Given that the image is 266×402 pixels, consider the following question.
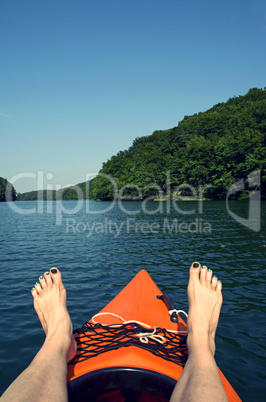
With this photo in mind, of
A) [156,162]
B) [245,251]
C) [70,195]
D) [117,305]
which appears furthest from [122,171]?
[70,195]

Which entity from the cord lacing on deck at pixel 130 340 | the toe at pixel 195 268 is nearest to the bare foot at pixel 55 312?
the cord lacing on deck at pixel 130 340

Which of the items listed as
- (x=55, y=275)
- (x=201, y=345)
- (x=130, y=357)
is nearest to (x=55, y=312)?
(x=55, y=275)

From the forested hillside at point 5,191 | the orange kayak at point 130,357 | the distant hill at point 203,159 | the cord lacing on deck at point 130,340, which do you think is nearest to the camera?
the orange kayak at point 130,357

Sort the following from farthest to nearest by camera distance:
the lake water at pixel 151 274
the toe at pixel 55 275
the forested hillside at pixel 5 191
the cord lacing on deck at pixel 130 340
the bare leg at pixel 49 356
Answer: the forested hillside at pixel 5 191
the lake water at pixel 151 274
the toe at pixel 55 275
the cord lacing on deck at pixel 130 340
the bare leg at pixel 49 356

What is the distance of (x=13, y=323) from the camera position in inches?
188

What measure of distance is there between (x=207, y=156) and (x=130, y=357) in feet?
195

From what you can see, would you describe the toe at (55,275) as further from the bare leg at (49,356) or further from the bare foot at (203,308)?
the bare foot at (203,308)

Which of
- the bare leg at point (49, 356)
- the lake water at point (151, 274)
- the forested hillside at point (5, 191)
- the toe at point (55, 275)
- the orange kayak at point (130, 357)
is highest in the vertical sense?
the forested hillside at point (5, 191)

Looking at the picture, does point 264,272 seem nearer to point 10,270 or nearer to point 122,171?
point 10,270

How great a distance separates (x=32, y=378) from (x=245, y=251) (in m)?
9.02

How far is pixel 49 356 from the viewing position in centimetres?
226

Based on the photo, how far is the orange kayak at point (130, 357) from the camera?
2.22m

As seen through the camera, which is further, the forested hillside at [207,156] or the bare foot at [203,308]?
the forested hillside at [207,156]

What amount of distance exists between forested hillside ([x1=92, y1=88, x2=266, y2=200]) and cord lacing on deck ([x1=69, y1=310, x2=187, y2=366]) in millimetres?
46821
